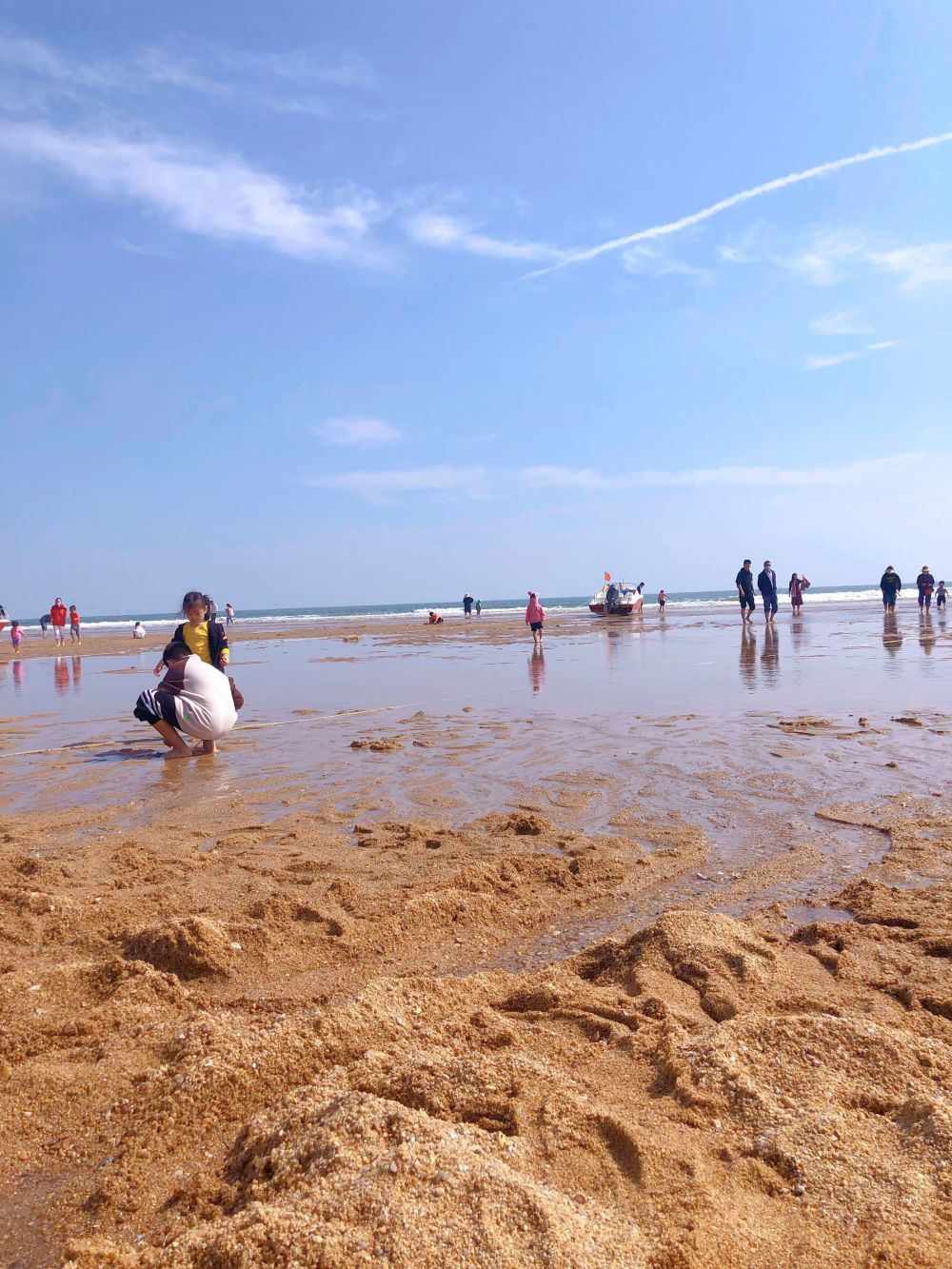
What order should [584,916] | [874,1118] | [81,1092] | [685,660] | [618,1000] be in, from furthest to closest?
[685,660] → [584,916] → [618,1000] → [81,1092] → [874,1118]

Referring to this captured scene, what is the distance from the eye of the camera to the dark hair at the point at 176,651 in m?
8.82

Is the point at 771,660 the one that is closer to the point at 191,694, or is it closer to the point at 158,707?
the point at 191,694

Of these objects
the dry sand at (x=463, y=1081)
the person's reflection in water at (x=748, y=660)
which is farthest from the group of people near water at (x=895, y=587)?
the dry sand at (x=463, y=1081)

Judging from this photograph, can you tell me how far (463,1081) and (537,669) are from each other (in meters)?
14.8

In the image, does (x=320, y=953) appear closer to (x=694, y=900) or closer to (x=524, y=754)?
(x=694, y=900)

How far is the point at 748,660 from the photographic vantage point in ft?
56.5

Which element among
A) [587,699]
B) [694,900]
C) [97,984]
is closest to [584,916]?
[694,900]

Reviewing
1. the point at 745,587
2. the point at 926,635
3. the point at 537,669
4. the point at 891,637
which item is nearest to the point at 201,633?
the point at 537,669

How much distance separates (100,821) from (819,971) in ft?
16.6

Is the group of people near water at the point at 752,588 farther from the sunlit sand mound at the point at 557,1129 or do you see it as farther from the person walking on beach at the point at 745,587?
the sunlit sand mound at the point at 557,1129

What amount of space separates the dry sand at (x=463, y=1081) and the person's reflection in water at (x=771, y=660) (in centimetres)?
1027

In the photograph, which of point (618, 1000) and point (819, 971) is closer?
point (618, 1000)

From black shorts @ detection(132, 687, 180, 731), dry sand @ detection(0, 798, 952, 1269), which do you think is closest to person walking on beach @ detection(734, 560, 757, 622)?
black shorts @ detection(132, 687, 180, 731)

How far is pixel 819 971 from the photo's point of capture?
10.6ft
